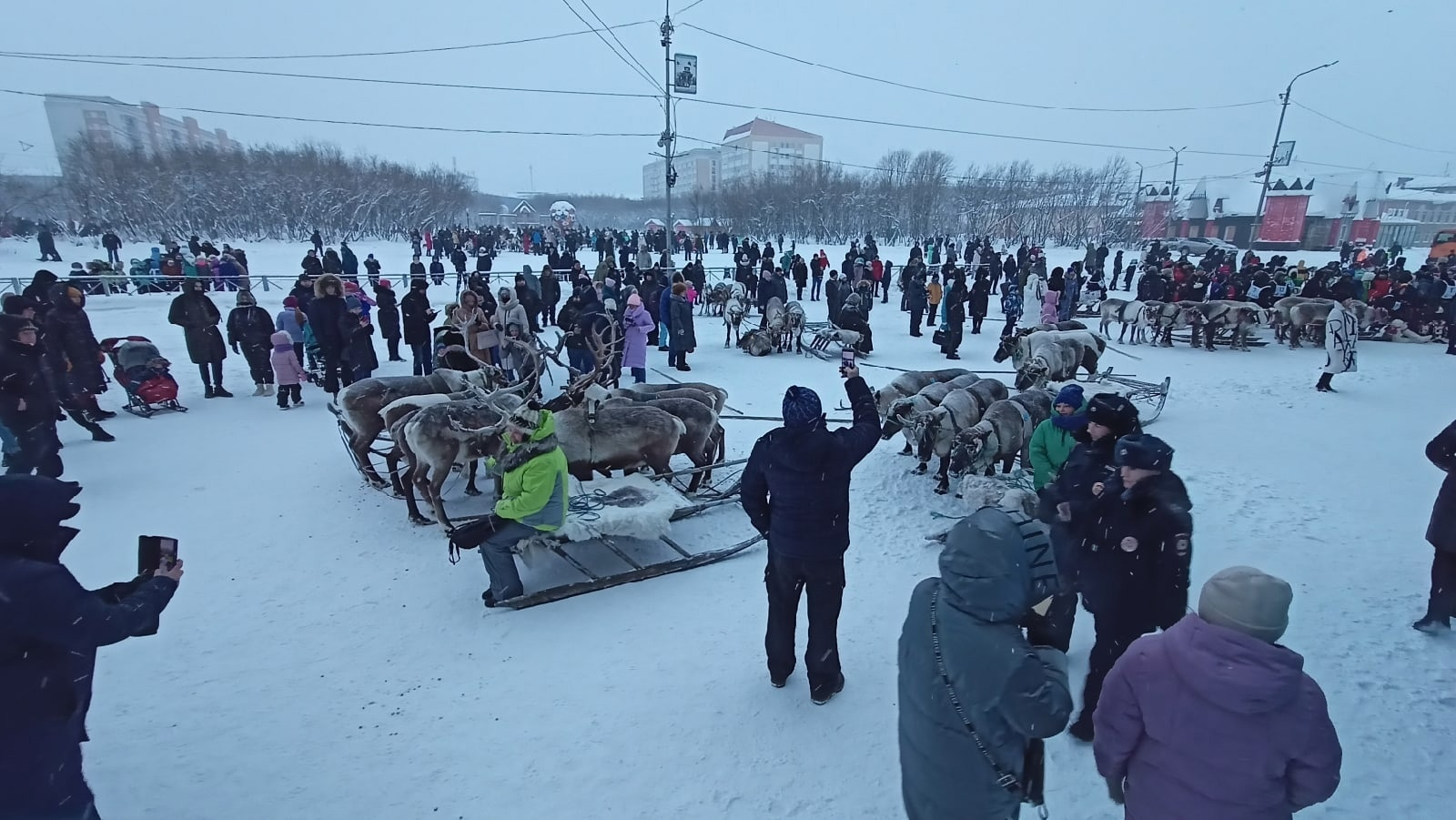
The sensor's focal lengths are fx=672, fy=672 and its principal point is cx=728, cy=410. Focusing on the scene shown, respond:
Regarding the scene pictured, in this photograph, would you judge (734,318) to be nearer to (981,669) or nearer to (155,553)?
(155,553)

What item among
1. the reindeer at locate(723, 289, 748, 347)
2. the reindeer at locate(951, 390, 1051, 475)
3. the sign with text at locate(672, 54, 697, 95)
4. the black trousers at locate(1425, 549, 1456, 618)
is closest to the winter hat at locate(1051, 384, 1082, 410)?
the reindeer at locate(951, 390, 1051, 475)

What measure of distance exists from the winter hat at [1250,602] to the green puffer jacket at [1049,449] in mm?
2718

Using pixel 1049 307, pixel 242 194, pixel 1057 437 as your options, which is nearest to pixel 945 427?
pixel 1057 437

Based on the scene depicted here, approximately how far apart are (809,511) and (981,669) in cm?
140

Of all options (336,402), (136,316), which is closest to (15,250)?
(136,316)

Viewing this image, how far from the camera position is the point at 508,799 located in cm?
300

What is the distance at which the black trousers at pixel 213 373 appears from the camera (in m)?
9.41

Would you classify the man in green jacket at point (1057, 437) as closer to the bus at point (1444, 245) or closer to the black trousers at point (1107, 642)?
the black trousers at point (1107, 642)

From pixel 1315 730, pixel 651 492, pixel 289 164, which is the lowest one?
pixel 651 492

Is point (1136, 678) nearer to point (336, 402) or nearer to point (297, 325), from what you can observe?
point (336, 402)

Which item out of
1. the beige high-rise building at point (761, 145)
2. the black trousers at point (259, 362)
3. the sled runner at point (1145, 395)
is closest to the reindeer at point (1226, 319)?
the sled runner at point (1145, 395)

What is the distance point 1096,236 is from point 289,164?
54.4 m

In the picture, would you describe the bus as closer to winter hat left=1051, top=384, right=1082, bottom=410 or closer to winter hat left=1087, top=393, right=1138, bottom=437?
winter hat left=1051, top=384, right=1082, bottom=410

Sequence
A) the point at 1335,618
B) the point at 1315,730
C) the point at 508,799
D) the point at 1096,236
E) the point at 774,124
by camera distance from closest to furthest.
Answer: the point at 1315,730
the point at 508,799
the point at 1335,618
the point at 1096,236
the point at 774,124
